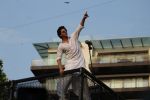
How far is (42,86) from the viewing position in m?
9.84

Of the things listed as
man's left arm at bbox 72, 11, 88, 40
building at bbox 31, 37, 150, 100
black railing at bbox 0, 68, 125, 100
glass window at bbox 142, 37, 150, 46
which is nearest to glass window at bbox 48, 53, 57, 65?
building at bbox 31, 37, 150, 100

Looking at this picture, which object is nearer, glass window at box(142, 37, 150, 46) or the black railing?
the black railing

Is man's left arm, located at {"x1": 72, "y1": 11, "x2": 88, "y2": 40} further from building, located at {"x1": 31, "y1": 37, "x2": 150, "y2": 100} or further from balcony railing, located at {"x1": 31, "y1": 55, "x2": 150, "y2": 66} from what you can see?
balcony railing, located at {"x1": 31, "y1": 55, "x2": 150, "y2": 66}

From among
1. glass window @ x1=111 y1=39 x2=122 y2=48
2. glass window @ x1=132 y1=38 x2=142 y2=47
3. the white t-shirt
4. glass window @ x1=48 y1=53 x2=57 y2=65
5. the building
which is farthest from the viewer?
glass window @ x1=111 y1=39 x2=122 y2=48

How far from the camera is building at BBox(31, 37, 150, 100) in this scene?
67000 millimetres

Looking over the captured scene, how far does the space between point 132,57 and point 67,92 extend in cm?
6072

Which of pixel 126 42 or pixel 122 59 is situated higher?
pixel 126 42

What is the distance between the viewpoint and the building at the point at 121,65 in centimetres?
6700

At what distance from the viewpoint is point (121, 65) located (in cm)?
6881

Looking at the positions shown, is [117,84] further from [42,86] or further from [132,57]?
[42,86]

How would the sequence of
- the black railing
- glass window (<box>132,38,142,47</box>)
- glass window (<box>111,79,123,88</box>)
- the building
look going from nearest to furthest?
the black railing < glass window (<box>111,79,123,88</box>) < the building < glass window (<box>132,38,142,47</box>)

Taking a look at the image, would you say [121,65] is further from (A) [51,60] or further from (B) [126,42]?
(A) [51,60]

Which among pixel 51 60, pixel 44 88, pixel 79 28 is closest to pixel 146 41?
pixel 51 60

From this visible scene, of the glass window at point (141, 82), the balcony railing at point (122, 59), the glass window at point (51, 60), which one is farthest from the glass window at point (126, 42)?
the glass window at point (51, 60)
